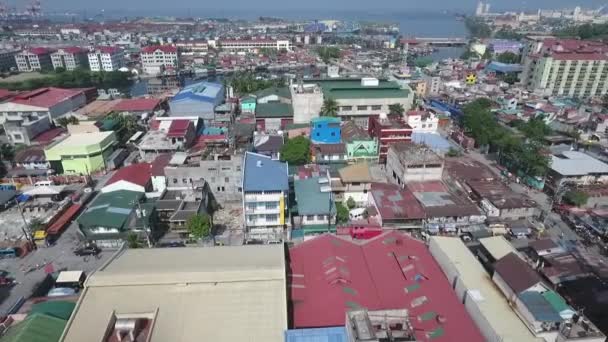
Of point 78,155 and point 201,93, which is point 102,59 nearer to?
point 201,93

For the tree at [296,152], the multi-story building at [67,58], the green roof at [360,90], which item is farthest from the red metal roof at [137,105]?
the multi-story building at [67,58]

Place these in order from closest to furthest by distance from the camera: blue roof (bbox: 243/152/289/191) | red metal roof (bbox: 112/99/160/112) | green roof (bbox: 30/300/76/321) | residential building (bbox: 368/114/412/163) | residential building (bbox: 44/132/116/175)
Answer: green roof (bbox: 30/300/76/321) → blue roof (bbox: 243/152/289/191) → residential building (bbox: 44/132/116/175) → residential building (bbox: 368/114/412/163) → red metal roof (bbox: 112/99/160/112)

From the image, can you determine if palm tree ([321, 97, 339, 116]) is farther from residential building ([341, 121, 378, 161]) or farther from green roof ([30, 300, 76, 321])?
green roof ([30, 300, 76, 321])

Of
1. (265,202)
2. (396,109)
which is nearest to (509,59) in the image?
(396,109)

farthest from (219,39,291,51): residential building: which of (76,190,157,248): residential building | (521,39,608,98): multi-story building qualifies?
(76,190,157,248): residential building

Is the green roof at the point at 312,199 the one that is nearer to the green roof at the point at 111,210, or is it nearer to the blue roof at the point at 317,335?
the blue roof at the point at 317,335

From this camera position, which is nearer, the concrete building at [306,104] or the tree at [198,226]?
the tree at [198,226]
